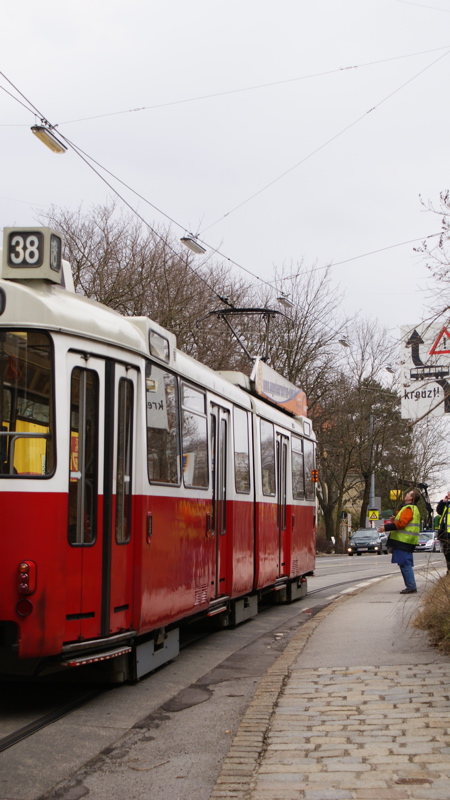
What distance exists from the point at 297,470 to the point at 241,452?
436 centimetres

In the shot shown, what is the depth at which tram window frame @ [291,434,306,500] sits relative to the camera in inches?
631

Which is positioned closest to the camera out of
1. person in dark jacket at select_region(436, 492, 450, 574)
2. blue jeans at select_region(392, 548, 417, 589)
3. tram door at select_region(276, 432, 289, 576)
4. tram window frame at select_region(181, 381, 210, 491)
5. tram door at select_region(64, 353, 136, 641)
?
tram door at select_region(64, 353, 136, 641)

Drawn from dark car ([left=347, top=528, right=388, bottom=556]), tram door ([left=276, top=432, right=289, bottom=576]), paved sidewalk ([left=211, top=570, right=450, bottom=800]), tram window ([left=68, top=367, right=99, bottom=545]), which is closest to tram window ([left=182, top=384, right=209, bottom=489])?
paved sidewalk ([left=211, top=570, right=450, bottom=800])

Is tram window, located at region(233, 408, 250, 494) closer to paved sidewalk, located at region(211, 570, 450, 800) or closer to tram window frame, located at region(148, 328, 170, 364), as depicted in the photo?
paved sidewalk, located at region(211, 570, 450, 800)

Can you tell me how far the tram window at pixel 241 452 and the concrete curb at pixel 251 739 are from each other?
314 cm

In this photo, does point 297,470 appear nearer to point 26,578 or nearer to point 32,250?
point 32,250

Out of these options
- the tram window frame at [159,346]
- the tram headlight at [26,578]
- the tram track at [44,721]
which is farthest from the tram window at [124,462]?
the tram track at [44,721]

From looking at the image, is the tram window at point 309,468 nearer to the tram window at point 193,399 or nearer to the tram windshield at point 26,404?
the tram window at point 193,399

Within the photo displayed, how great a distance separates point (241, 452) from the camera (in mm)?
12234

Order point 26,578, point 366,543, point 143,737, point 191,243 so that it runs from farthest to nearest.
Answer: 1. point 366,543
2. point 191,243
3. point 26,578
4. point 143,737

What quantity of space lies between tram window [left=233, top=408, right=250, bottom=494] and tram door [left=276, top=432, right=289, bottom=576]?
2238 millimetres

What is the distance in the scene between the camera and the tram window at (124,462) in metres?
7.47

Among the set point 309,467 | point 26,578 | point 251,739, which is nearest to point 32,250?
point 26,578

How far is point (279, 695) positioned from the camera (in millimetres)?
7312
